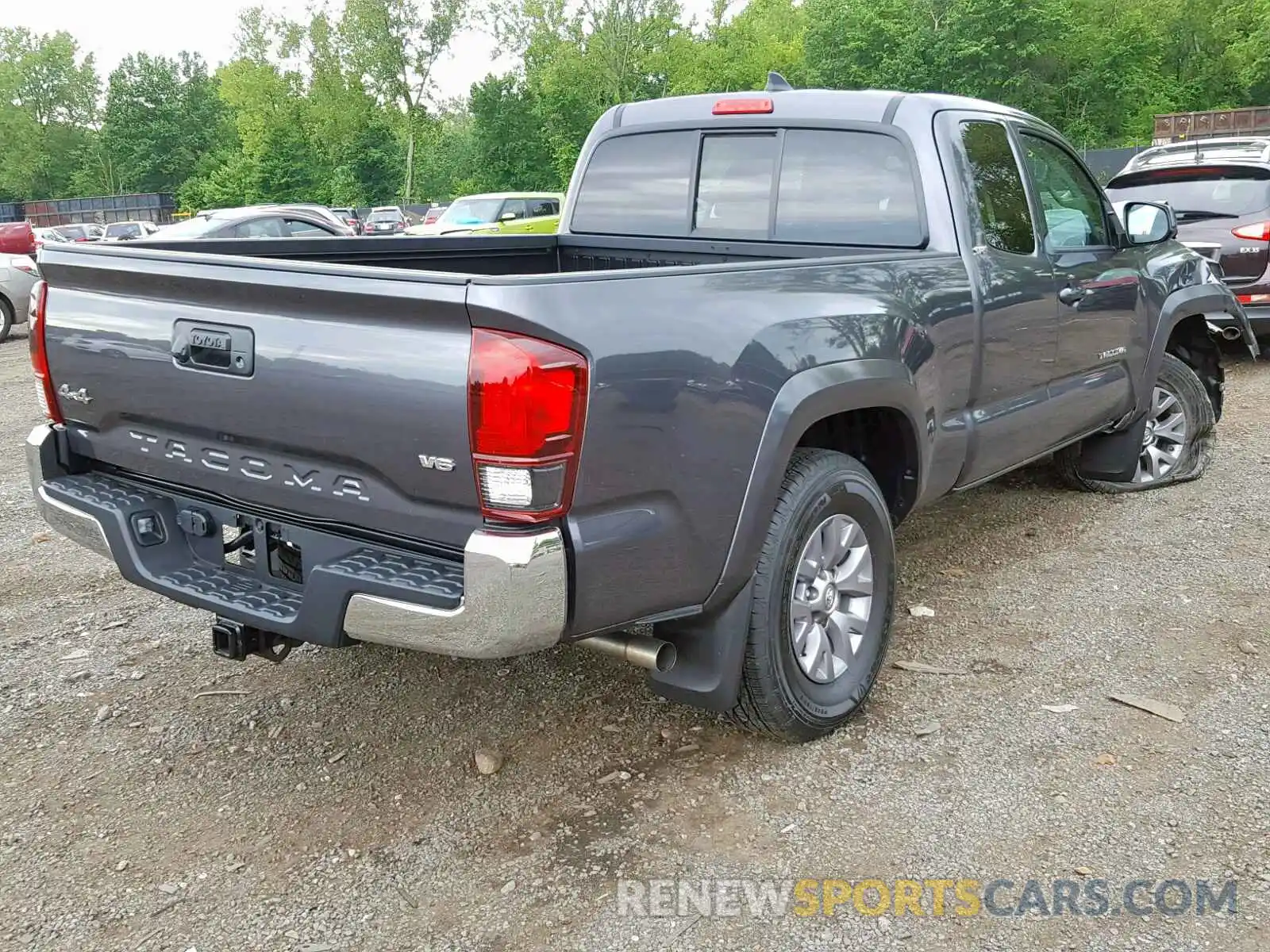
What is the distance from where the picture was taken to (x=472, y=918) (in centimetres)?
258

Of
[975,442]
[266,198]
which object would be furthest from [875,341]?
[266,198]

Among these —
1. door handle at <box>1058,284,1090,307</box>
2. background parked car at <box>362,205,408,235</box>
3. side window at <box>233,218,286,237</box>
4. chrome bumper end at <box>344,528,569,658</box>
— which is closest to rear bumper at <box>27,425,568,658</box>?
chrome bumper end at <box>344,528,569,658</box>

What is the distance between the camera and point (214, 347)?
9.14 ft

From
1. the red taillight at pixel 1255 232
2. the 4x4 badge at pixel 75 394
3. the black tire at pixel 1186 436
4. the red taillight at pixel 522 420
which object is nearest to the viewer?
the red taillight at pixel 522 420

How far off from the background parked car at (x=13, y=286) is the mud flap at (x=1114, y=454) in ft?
42.1

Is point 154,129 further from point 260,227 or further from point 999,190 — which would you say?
point 999,190

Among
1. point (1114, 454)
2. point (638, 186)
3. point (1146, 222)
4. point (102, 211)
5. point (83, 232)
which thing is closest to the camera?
point (638, 186)

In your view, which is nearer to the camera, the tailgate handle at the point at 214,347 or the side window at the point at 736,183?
the tailgate handle at the point at 214,347

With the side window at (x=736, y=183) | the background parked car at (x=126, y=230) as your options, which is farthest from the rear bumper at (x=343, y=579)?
the background parked car at (x=126, y=230)

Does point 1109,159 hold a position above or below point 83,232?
above

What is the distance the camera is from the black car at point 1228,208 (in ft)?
27.9

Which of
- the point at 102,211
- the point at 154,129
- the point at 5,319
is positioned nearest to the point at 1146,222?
the point at 5,319

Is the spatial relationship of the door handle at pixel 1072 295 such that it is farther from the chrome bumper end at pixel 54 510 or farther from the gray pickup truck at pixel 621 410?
the chrome bumper end at pixel 54 510

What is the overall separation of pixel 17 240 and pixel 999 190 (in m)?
18.7
